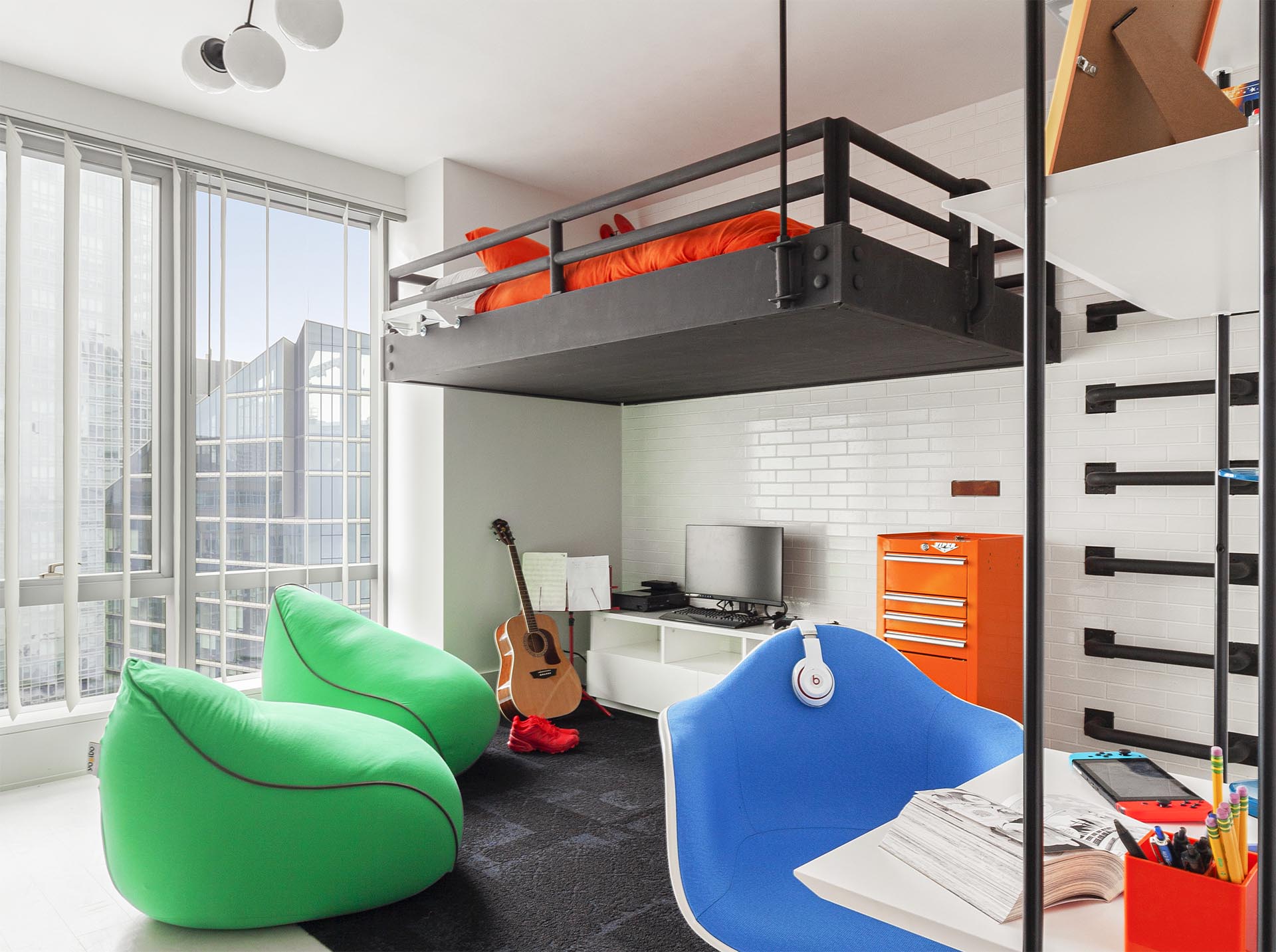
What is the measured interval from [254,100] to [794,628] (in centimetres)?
339

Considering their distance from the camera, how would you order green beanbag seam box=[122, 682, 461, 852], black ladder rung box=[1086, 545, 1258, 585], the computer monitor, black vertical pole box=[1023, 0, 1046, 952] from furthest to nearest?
the computer monitor
black ladder rung box=[1086, 545, 1258, 585]
green beanbag seam box=[122, 682, 461, 852]
black vertical pole box=[1023, 0, 1046, 952]

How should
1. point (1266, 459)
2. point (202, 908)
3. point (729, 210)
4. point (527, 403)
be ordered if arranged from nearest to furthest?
point (1266, 459)
point (202, 908)
point (729, 210)
point (527, 403)

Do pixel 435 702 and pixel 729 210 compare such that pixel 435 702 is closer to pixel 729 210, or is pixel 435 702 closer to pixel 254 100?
pixel 729 210

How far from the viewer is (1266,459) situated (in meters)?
0.60

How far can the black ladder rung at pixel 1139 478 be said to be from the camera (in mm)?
3035

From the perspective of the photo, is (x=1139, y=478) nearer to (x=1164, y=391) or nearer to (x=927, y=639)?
(x=1164, y=391)

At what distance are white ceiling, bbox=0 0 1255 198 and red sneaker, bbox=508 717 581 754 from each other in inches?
112

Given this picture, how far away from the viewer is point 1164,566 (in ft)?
10.2

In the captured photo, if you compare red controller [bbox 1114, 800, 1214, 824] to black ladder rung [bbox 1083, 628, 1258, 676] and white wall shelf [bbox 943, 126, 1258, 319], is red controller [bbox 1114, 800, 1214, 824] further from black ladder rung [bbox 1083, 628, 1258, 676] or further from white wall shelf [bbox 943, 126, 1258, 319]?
black ladder rung [bbox 1083, 628, 1258, 676]

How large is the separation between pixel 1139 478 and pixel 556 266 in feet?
7.75

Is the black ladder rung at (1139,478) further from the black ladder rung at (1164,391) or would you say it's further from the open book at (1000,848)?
the open book at (1000,848)

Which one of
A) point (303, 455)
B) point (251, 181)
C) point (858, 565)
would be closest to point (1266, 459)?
point (858, 565)

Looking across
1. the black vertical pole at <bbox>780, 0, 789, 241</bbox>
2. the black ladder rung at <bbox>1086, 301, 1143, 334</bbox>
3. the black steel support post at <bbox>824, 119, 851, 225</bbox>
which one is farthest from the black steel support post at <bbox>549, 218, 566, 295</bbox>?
the black ladder rung at <bbox>1086, 301, 1143, 334</bbox>

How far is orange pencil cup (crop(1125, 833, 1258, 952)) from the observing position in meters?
0.78
